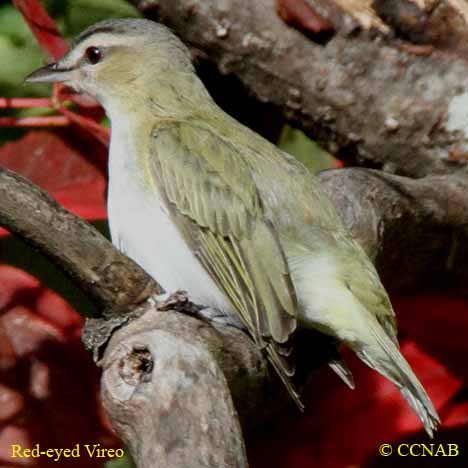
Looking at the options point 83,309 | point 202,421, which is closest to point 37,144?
point 83,309

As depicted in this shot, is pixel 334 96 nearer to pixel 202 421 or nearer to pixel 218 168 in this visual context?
pixel 218 168

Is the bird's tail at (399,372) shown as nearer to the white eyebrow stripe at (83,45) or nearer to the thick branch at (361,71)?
the thick branch at (361,71)

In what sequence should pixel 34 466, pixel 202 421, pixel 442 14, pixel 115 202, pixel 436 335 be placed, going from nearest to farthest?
pixel 202 421, pixel 34 466, pixel 115 202, pixel 436 335, pixel 442 14

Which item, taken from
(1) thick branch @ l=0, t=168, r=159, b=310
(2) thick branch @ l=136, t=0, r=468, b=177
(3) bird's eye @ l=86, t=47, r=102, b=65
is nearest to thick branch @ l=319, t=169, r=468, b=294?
(2) thick branch @ l=136, t=0, r=468, b=177

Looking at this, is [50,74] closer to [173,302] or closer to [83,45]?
[83,45]

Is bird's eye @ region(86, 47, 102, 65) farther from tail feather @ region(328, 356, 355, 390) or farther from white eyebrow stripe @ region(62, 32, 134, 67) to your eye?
tail feather @ region(328, 356, 355, 390)

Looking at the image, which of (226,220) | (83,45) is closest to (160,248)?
(226,220)
